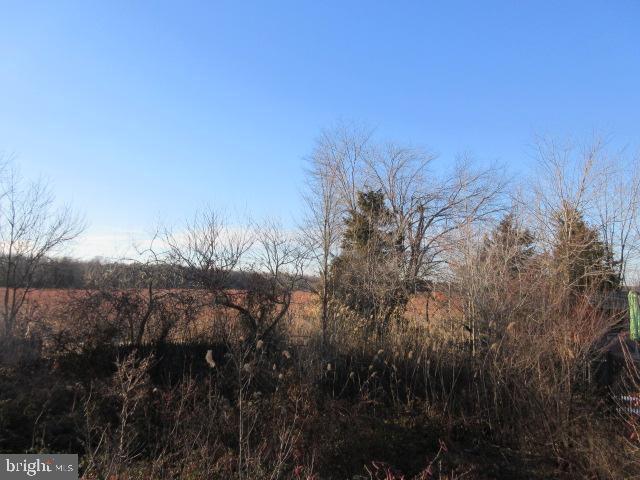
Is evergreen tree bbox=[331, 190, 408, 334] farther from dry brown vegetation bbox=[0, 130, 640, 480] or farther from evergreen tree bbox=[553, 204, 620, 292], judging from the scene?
evergreen tree bbox=[553, 204, 620, 292]

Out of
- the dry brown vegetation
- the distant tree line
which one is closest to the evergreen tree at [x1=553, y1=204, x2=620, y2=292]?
the dry brown vegetation

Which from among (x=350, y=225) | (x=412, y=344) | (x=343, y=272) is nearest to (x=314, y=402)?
(x=412, y=344)

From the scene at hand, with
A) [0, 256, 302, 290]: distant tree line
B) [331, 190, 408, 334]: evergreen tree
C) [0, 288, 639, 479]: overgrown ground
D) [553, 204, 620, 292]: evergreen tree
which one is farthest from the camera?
[553, 204, 620, 292]: evergreen tree

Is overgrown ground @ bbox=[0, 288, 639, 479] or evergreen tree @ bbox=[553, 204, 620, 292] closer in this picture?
overgrown ground @ bbox=[0, 288, 639, 479]

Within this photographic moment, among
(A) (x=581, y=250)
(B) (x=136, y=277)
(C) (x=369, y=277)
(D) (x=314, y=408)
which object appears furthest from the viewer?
(A) (x=581, y=250)

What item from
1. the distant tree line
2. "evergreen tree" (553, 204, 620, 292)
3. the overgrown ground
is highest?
"evergreen tree" (553, 204, 620, 292)

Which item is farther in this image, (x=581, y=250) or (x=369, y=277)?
(x=581, y=250)

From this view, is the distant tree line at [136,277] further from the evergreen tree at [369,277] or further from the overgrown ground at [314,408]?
the evergreen tree at [369,277]

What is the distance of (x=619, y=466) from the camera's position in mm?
5387

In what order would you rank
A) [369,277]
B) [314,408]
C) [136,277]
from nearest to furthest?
[314,408] < [136,277] < [369,277]

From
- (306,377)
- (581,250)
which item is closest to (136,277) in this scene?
(306,377)

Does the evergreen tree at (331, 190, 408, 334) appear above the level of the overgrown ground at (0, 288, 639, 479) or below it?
above

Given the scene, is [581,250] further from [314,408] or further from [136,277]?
[136,277]

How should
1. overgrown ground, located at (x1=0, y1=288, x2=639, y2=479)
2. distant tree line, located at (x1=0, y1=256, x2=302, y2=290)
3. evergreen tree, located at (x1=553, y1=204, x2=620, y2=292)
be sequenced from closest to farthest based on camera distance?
overgrown ground, located at (x1=0, y1=288, x2=639, y2=479), distant tree line, located at (x1=0, y1=256, x2=302, y2=290), evergreen tree, located at (x1=553, y1=204, x2=620, y2=292)
